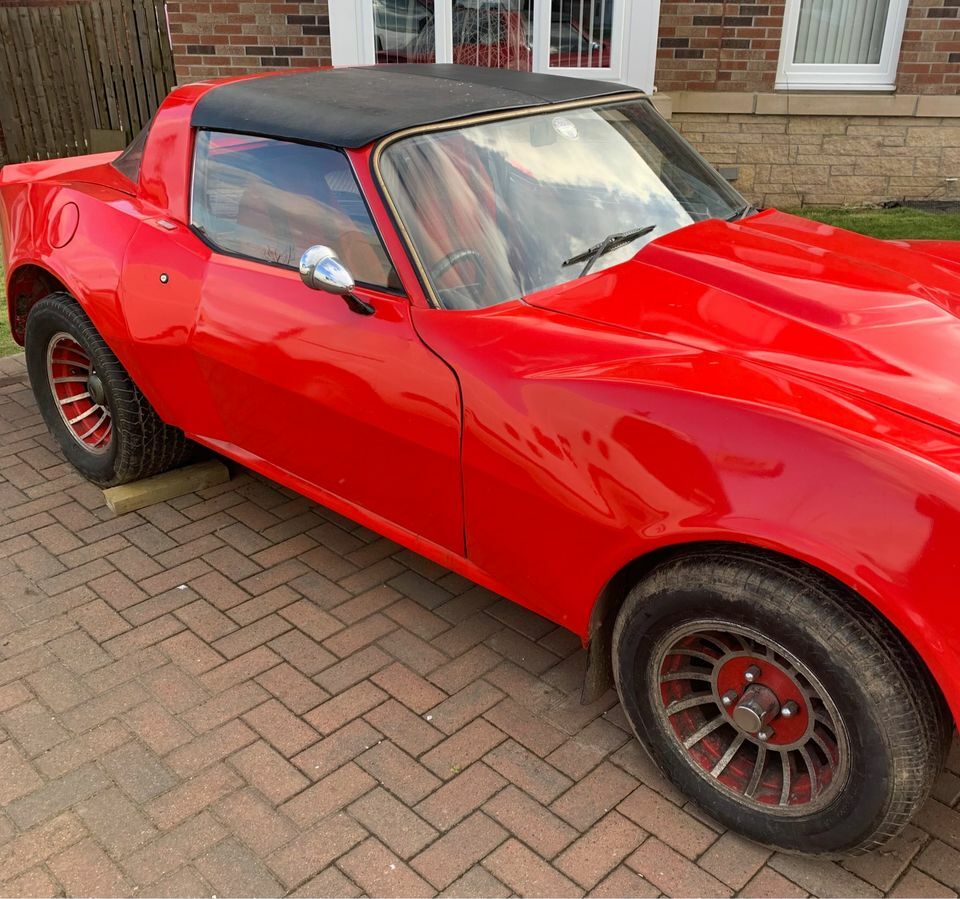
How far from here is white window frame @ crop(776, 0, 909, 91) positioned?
799cm

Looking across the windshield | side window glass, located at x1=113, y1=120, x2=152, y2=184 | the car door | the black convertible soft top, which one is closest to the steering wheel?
the windshield

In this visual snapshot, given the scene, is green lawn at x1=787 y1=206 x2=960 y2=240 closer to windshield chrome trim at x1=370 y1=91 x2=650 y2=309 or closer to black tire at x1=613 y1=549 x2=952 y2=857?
windshield chrome trim at x1=370 y1=91 x2=650 y2=309

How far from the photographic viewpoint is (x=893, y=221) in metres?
7.98

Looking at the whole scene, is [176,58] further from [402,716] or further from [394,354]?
[402,716]

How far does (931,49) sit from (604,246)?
6.84m

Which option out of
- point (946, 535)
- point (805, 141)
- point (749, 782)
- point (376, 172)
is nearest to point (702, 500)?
point (946, 535)

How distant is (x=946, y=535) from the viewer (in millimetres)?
1759

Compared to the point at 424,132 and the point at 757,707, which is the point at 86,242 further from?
the point at 757,707

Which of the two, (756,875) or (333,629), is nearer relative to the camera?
(756,875)

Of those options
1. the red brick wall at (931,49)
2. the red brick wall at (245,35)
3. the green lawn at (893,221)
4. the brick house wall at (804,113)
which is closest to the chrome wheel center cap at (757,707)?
the green lawn at (893,221)

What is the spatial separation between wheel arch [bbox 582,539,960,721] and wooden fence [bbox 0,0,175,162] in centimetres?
901

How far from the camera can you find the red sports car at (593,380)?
1.95 m

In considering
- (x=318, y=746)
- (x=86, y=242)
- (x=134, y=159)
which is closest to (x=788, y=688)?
(x=318, y=746)

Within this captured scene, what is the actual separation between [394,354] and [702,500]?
3.34ft
